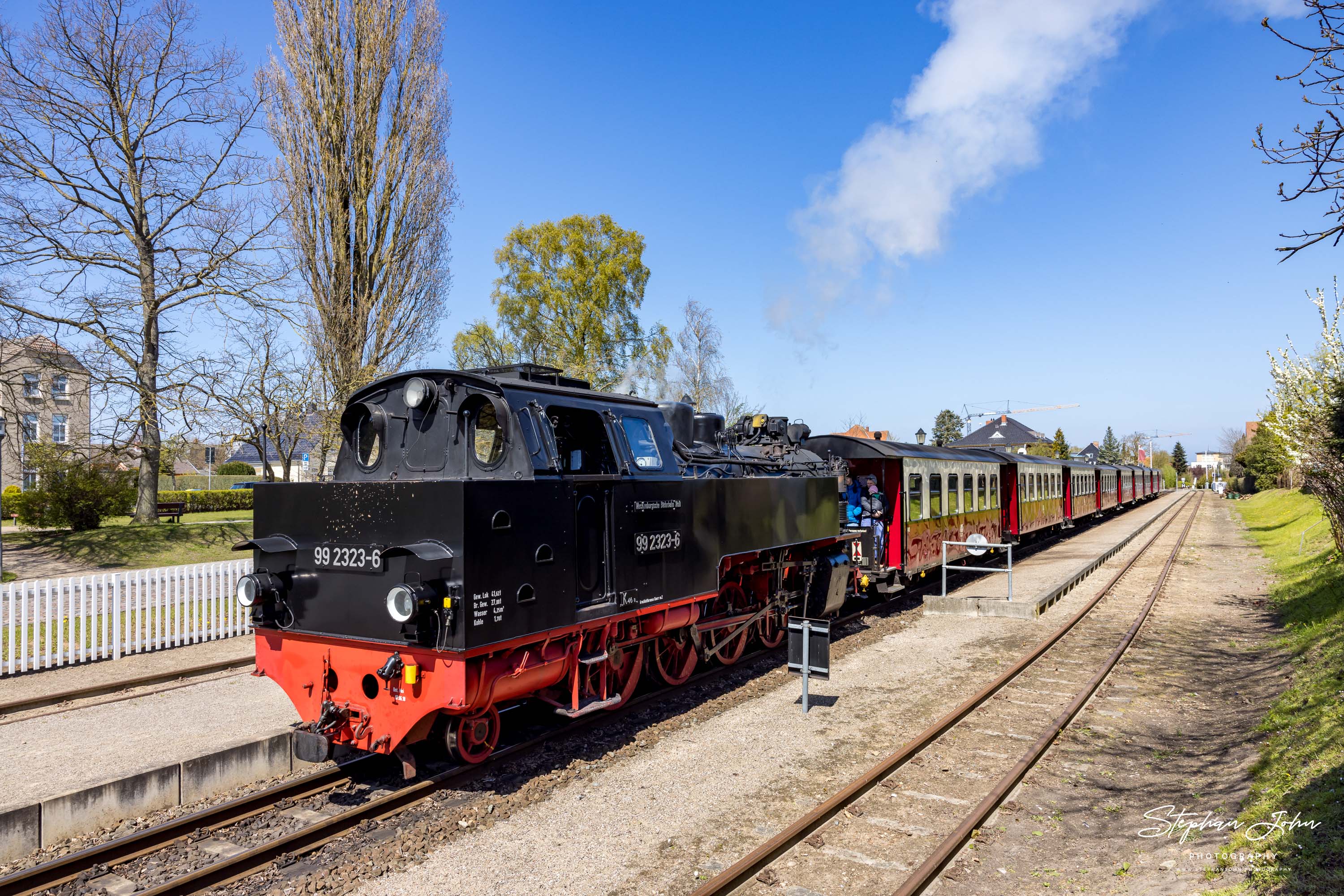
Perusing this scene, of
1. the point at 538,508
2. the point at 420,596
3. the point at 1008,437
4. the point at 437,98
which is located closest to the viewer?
the point at 420,596

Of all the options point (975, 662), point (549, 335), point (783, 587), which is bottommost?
point (975, 662)

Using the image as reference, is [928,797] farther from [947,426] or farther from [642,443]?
[947,426]

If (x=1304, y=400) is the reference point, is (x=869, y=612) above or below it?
below

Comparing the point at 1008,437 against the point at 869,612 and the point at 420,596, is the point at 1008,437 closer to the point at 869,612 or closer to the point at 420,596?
the point at 869,612

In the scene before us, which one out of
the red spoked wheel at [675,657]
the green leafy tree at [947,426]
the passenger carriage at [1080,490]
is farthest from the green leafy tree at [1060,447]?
the red spoked wheel at [675,657]

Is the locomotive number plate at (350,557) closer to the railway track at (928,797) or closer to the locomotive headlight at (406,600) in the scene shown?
the locomotive headlight at (406,600)

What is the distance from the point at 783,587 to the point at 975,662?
255 cm

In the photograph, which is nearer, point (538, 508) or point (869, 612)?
point (538, 508)

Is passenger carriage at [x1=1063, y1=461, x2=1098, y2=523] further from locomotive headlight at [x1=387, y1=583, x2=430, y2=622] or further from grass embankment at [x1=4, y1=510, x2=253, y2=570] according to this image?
locomotive headlight at [x1=387, y1=583, x2=430, y2=622]

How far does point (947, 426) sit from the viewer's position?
306 feet

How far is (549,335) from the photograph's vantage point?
29.1 metres

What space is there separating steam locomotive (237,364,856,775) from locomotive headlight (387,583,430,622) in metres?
0.01

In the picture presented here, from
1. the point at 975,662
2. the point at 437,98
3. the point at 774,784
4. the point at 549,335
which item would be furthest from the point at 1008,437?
the point at 774,784

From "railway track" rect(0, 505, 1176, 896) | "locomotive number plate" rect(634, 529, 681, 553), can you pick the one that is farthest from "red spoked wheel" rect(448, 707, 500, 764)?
"locomotive number plate" rect(634, 529, 681, 553)
